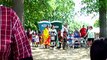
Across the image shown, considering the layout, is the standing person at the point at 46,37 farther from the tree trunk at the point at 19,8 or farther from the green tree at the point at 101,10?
the tree trunk at the point at 19,8

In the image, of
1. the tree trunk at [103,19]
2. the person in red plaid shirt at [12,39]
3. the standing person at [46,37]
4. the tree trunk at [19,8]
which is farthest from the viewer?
the tree trunk at [103,19]

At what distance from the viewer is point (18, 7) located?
565 inches

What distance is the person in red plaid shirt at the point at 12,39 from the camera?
9.34 ft

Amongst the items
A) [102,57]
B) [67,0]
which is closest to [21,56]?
[102,57]

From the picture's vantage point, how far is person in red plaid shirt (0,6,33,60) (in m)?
2.85

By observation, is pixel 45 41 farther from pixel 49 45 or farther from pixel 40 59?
pixel 40 59

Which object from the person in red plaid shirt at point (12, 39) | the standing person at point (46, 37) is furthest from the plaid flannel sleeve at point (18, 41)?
the standing person at point (46, 37)

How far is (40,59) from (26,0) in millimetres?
8698

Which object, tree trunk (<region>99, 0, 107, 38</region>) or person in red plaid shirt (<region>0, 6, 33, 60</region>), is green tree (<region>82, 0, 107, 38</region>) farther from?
person in red plaid shirt (<region>0, 6, 33, 60</region>)

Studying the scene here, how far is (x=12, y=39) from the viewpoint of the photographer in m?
Answer: 2.89

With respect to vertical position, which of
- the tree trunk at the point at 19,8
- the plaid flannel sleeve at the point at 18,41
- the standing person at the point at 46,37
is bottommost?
the standing person at the point at 46,37

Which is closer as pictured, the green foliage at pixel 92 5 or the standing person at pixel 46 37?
the standing person at pixel 46 37

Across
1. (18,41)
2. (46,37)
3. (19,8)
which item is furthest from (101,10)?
(18,41)

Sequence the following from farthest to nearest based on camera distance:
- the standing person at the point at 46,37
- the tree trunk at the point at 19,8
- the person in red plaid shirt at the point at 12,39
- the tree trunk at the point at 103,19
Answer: the tree trunk at the point at 103,19
the standing person at the point at 46,37
the tree trunk at the point at 19,8
the person in red plaid shirt at the point at 12,39
